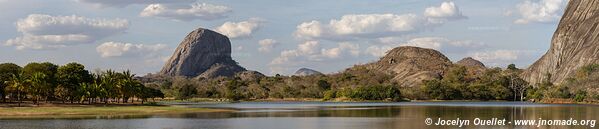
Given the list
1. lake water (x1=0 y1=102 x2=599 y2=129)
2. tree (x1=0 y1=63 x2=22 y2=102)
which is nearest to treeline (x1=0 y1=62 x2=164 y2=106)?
tree (x1=0 y1=63 x2=22 y2=102)

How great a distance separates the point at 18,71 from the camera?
564 ft

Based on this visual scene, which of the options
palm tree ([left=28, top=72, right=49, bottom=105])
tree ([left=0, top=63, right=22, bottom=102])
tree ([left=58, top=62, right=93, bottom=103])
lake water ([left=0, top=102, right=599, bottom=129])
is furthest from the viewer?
tree ([left=58, top=62, right=93, bottom=103])

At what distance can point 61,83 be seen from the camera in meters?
160

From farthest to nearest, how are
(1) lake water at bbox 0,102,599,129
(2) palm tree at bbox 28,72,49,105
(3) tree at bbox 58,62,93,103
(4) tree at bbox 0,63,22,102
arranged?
(3) tree at bbox 58,62,93,103 < (4) tree at bbox 0,63,22,102 < (2) palm tree at bbox 28,72,49,105 < (1) lake water at bbox 0,102,599,129

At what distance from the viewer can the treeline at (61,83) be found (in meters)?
148

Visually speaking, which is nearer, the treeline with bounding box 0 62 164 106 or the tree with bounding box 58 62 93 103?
the treeline with bounding box 0 62 164 106

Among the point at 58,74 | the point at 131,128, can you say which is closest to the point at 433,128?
the point at 131,128

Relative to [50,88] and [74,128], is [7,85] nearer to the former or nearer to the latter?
[50,88]

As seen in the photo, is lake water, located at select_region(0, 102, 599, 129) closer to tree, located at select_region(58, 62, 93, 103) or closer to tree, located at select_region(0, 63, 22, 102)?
tree, located at select_region(58, 62, 93, 103)

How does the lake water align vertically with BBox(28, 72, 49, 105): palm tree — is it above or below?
below

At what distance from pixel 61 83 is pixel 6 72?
717 inches

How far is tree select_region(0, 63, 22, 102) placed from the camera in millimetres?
156000

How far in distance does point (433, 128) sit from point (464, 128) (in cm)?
315

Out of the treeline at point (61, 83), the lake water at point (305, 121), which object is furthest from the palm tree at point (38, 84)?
the lake water at point (305, 121)
